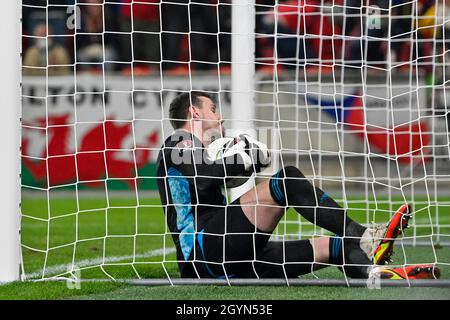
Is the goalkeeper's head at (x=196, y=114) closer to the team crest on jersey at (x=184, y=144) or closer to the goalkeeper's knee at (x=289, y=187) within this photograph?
the team crest on jersey at (x=184, y=144)

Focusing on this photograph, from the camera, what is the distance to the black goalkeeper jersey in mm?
4637

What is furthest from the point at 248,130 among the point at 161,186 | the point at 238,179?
the point at 161,186

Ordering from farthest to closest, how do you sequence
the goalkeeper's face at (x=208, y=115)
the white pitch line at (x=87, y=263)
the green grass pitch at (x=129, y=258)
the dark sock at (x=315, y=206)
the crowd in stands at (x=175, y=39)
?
the crowd in stands at (x=175, y=39) < the white pitch line at (x=87, y=263) < the goalkeeper's face at (x=208, y=115) < the dark sock at (x=315, y=206) < the green grass pitch at (x=129, y=258)

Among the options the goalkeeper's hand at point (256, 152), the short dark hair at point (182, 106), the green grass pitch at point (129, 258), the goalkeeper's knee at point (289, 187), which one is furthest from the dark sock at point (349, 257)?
the short dark hair at point (182, 106)

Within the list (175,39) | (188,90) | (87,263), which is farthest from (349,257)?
(175,39)

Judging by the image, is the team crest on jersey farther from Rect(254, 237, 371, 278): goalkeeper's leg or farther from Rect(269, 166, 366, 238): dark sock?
Rect(254, 237, 371, 278): goalkeeper's leg

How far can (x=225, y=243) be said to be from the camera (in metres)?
4.61

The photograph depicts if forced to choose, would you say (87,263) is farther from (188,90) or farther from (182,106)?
(188,90)

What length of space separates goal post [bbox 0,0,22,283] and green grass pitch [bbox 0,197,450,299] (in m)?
0.16

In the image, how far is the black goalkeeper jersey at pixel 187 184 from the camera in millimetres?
4637

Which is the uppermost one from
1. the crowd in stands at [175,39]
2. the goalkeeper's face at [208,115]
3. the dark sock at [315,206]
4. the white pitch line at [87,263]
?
the crowd in stands at [175,39]

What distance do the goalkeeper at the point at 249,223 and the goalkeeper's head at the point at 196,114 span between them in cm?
5

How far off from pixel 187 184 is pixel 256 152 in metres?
0.38

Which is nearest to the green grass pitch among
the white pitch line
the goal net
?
the white pitch line
